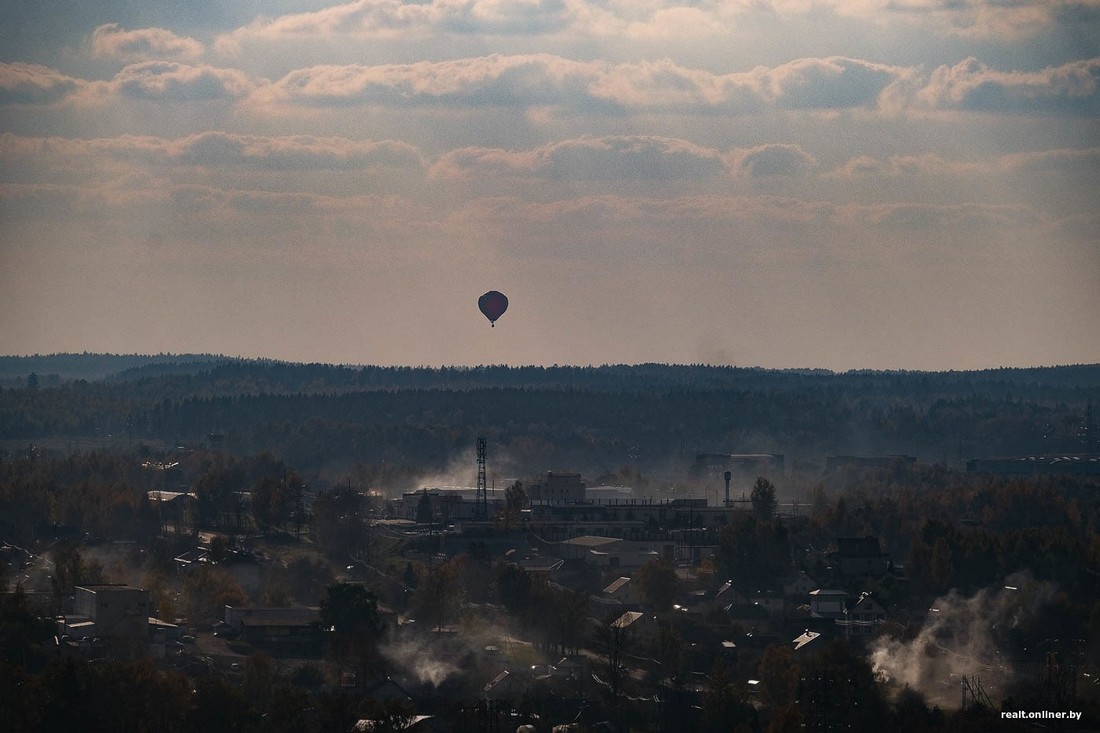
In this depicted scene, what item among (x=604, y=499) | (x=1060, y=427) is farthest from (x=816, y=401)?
(x=604, y=499)

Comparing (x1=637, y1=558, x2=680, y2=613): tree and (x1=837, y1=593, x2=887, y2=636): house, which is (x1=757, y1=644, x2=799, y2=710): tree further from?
(x1=637, y1=558, x2=680, y2=613): tree

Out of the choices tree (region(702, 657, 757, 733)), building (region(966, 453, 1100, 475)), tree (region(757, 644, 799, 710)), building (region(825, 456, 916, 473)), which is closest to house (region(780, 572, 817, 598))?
tree (region(757, 644, 799, 710))

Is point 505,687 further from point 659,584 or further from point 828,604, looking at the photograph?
point 659,584

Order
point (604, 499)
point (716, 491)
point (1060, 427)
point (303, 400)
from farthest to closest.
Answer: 1. point (303, 400)
2. point (1060, 427)
3. point (716, 491)
4. point (604, 499)

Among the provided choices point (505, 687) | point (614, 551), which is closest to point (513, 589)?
point (505, 687)

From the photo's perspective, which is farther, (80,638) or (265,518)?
(265,518)

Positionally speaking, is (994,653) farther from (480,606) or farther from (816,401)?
(816,401)
